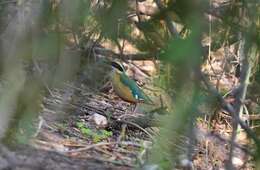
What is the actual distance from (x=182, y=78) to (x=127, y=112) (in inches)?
105

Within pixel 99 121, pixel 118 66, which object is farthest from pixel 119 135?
pixel 118 66

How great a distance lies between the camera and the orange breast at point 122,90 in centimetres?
429

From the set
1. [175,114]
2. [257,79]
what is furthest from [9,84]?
[257,79]

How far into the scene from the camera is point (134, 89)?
429cm

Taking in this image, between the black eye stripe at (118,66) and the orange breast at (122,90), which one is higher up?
the black eye stripe at (118,66)

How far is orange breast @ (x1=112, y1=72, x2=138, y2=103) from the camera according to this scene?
4293mm

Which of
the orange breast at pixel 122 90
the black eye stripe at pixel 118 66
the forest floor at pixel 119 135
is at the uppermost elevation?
the black eye stripe at pixel 118 66

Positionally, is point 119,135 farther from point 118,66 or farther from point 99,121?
point 118,66

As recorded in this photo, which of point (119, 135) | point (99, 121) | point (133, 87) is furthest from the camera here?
point (133, 87)

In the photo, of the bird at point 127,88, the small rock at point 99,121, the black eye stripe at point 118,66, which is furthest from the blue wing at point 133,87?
the small rock at point 99,121

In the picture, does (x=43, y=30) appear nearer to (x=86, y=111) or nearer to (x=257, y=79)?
(x=257, y=79)

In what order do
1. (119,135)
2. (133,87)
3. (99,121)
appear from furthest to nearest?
(133,87)
(99,121)
(119,135)

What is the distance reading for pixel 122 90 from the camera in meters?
4.36

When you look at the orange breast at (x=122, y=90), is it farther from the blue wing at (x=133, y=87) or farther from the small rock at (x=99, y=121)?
the small rock at (x=99, y=121)
